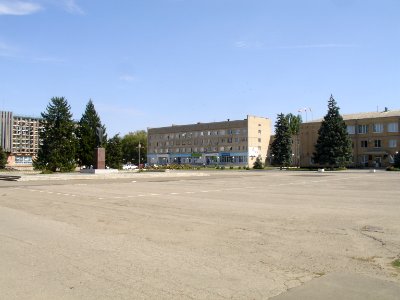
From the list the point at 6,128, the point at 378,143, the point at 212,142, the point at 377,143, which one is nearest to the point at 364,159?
the point at 377,143

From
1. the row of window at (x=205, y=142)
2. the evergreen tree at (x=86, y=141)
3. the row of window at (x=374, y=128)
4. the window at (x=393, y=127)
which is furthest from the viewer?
the row of window at (x=205, y=142)

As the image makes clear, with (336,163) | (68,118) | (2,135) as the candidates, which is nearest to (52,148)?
(68,118)

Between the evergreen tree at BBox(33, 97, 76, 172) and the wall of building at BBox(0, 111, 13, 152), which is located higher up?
the wall of building at BBox(0, 111, 13, 152)

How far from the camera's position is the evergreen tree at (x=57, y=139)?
54344mm

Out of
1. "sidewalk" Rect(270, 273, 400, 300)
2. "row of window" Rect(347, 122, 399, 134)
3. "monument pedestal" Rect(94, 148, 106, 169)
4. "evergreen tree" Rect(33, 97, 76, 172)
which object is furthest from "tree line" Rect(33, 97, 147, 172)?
"row of window" Rect(347, 122, 399, 134)

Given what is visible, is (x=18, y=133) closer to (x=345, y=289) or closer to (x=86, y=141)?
(x=86, y=141)

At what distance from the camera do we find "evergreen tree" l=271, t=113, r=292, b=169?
84.4m

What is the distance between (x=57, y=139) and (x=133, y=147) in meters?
82.1

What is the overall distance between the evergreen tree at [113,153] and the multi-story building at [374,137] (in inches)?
1790

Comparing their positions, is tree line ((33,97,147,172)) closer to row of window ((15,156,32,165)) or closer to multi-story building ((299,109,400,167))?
row of window ((15,156,32,165))

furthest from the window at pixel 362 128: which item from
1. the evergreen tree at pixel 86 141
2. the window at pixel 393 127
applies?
the evergreen tree at pixel 86 141

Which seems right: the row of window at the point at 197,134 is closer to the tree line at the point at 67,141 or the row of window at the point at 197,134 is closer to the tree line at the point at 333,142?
the tree line at the point at 333,142

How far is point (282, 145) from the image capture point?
278 ft

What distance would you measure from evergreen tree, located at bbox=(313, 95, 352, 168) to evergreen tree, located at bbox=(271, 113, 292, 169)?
10.9 m
